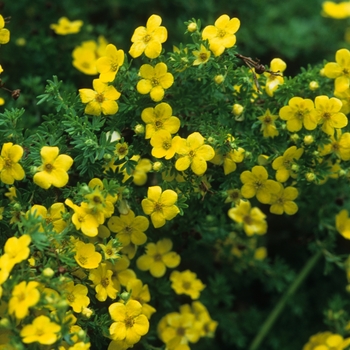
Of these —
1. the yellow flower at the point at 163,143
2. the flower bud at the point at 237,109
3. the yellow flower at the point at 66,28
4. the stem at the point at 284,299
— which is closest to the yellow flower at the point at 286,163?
the flower bud at the point at 237,109

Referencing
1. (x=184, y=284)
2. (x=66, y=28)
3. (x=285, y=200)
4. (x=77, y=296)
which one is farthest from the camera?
(x=66, y=28)

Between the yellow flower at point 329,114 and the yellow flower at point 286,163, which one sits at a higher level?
the yellow flower at point 329,114

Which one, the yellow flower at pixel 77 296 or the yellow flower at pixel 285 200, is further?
the yellow flower at pixel 285 200

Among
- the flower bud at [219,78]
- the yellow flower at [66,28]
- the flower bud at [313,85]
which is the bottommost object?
the yellow flower at [66,28]

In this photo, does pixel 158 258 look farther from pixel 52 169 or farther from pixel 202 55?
pixel 202 55

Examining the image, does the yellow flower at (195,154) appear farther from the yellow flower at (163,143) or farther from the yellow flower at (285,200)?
the yellow flower at (285,200)

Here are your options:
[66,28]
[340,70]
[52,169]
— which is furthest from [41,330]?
[66,28]

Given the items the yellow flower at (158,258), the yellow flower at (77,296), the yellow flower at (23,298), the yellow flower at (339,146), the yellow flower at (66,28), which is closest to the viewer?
the yellow flower at (23,298)
